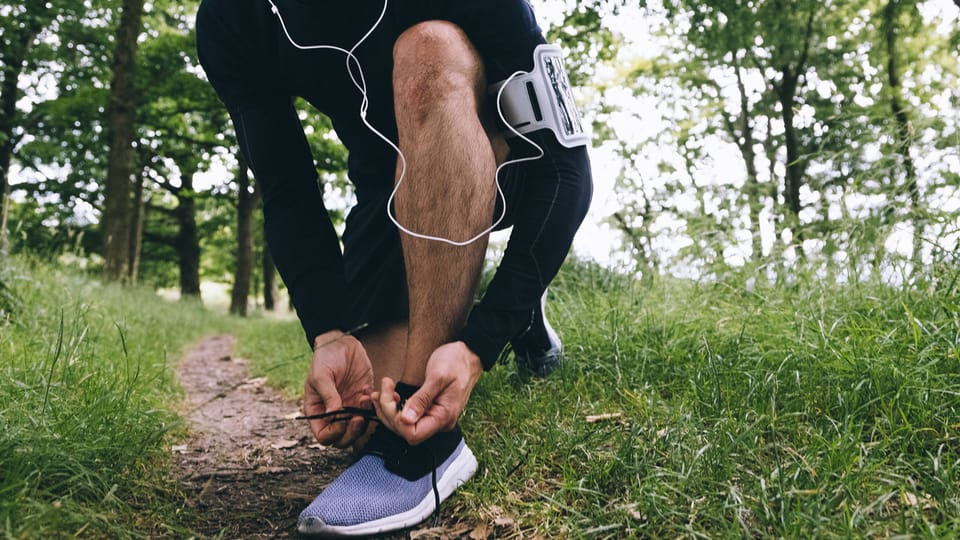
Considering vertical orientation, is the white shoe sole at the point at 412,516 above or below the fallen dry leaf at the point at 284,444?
above

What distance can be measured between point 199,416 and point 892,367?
235 cm

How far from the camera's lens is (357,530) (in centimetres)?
121

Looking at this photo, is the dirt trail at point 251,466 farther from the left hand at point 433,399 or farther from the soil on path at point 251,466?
the left hand at point 433,399

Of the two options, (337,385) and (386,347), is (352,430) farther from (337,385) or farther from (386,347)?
(386,347)

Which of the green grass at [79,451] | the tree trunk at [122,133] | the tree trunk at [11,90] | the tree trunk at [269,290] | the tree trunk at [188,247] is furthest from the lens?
the tree trunk at [188,247]

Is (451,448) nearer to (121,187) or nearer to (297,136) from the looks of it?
(297,136)

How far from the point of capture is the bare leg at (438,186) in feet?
4.44

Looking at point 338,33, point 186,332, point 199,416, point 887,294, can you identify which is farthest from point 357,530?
point 186,332

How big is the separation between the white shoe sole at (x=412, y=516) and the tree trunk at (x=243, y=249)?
39.4 ft

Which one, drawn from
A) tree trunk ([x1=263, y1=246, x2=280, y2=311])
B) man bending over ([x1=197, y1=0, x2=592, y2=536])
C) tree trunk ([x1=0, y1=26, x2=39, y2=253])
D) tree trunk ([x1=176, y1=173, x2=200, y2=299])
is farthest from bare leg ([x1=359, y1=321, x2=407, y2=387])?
tree trunk ([x1=176, y1=173, x2=200, y2=299])

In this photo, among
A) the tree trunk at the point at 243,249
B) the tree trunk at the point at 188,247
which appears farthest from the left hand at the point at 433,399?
the tree trunk at the point at 188,247

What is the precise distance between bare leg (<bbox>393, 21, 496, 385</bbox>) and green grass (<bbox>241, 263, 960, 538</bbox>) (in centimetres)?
40

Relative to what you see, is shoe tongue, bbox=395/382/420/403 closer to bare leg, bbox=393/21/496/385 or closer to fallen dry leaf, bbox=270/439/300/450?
bare leg, bbox=393/21/496/385

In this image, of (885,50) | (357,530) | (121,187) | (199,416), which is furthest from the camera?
(885,50)
